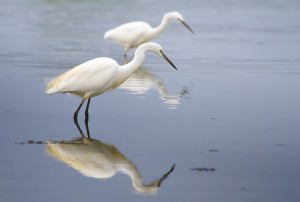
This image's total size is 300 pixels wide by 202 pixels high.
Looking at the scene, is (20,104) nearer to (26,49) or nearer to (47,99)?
(47,99)

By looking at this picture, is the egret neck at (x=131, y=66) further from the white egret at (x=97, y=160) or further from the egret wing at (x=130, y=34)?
the egret wing at (x=130, y=34)

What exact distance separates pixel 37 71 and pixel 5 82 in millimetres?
1528

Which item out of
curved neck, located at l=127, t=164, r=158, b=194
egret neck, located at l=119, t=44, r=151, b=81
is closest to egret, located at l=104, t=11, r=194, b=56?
egret neck, located at l=119, t=44, r=151, b=81

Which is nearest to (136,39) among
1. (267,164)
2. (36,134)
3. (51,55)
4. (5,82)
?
(51,55)

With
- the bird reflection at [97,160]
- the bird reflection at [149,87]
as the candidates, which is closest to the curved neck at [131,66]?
the bird reflection at [149,87]

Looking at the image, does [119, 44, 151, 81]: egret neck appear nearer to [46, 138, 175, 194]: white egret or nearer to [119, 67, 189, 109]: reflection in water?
[119, 67, 189, 109]: reflection in water

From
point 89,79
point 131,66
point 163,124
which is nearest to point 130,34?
point 131,66

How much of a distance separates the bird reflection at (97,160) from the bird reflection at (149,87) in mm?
2668

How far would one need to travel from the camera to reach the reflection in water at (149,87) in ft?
39.3

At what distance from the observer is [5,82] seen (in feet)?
42.5

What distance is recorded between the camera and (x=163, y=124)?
10203 millimetres

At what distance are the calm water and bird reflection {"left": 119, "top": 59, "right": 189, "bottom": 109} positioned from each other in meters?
0.02

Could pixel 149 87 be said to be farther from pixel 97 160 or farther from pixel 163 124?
pixel 97 160

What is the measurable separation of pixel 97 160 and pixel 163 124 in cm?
205
